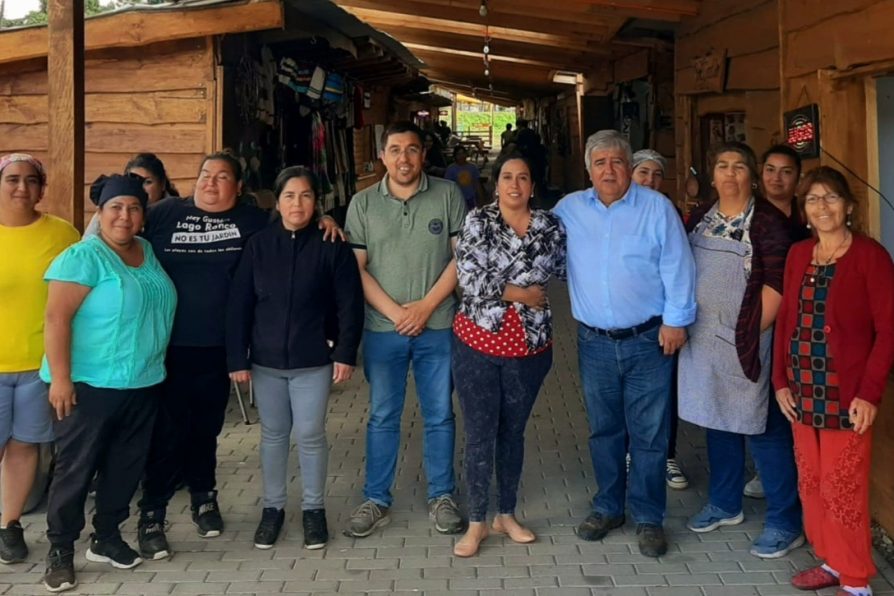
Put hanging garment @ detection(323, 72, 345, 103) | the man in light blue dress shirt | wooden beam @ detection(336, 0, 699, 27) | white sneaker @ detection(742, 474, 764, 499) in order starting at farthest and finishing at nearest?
hanging garment @ detection(323, 72, 345, 103) → wooden beam @ detection(336, 0, 699, 27) → white sneaker @ detection(742, 474, 764, 499) → the man in light blue dress shirt

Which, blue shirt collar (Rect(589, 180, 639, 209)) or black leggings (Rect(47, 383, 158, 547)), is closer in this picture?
black leggings (Rect(47, 383, 158, 547))

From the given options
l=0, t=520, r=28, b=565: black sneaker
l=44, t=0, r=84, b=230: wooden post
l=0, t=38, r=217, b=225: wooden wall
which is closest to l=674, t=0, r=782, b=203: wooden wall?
l=0, t=38, r=217, b=225: wooden wall

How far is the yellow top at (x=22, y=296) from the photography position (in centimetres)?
367

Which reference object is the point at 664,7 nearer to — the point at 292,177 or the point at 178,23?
the point at 178,23

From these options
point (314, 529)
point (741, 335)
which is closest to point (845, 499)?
point (741, 335)

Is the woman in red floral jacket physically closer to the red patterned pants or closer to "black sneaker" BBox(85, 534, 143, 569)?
the red patterned pants

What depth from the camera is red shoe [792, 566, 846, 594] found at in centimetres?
346

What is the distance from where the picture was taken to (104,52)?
21.6 ft

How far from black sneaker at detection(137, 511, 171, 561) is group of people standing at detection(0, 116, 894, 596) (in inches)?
0.5

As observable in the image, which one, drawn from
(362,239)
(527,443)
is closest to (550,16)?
(527,443)

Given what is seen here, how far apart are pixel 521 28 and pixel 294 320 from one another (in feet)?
25.4

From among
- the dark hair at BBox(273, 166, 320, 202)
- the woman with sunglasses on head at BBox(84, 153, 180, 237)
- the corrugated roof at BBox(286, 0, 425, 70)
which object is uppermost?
the corrugated roof at BBox(286, 0, 425, 70)

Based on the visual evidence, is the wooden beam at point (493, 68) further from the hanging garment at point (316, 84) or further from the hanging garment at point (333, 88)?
the hanging garment at point (316, 84)

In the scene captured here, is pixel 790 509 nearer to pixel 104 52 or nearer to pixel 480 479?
pixel 480 479
